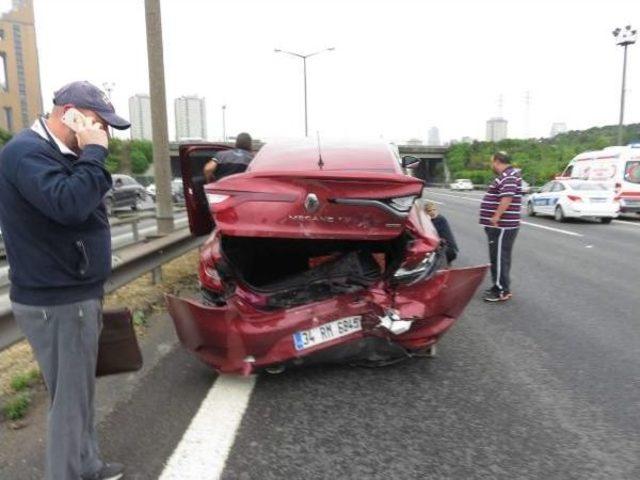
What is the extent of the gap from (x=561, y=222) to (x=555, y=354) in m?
14.8

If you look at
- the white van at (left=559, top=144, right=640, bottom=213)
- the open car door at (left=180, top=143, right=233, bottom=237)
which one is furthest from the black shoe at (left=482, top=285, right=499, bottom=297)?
the white van at (left=559, top=144, right=640, bottom=213)

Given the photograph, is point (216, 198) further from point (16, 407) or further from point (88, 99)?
point (16, 407)

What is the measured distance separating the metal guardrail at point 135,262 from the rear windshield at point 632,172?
1639 cm

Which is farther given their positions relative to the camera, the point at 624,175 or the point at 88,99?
the point at 624,175

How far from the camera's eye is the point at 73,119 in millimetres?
2416

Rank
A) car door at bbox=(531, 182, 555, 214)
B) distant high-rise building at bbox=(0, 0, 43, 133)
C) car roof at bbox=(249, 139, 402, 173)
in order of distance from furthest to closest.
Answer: distant high-rise building at bbox=(0, 0, 43, 133)
car door at bbox=(531, 182, 555, 214)
car roof at bbox=(249, 139, 402, 173)

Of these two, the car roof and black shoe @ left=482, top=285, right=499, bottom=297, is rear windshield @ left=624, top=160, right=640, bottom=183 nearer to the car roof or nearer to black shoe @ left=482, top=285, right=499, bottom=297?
black shoe @ left=482, top=285, right=499, bottom=297

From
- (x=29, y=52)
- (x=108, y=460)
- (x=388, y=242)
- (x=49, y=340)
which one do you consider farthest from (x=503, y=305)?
(x=29, y=52)

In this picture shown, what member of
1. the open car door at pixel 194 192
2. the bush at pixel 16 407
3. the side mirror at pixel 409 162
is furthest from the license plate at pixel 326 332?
the side mirror at pixel 409 162

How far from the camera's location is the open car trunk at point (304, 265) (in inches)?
160

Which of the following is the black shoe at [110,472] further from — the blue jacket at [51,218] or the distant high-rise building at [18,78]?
the distant high-rise building at [18,78]

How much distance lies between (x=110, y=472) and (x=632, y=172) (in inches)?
793

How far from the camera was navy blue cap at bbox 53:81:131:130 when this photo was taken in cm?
246

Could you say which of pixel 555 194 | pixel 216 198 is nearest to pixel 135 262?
pixel 216 198
